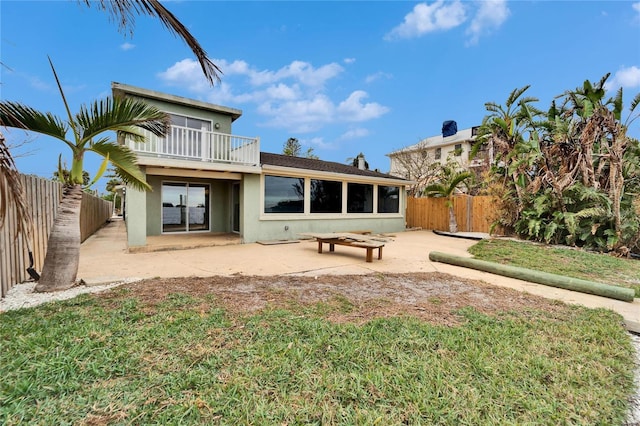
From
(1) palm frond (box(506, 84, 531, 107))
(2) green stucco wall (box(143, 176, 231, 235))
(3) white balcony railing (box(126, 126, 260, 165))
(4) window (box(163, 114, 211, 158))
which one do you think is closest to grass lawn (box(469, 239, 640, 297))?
(1) palm frond (box(506, 84, 531, 107))

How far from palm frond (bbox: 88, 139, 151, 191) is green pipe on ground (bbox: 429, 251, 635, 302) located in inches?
272

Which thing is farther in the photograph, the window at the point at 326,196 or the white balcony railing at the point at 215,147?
the window at the point at 326,196

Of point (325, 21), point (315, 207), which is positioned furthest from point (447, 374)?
point (325, 21)

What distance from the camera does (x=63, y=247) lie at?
438 cm

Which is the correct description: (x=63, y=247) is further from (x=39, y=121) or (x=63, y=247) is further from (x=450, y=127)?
(x=450, y=127)

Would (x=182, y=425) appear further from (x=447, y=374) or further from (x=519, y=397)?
(x=519, y=397)

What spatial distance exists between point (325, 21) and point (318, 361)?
1304cm

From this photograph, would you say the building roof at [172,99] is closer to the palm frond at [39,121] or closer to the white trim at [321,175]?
the white trim at [321,175]

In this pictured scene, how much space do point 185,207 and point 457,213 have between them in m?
13.2

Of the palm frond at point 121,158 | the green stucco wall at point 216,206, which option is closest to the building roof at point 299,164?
the green stucco wall at point 216,206

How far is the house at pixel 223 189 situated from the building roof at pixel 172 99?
0.10 ft

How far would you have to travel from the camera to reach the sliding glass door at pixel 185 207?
10.7 metres

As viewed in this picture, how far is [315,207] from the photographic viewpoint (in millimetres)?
11625

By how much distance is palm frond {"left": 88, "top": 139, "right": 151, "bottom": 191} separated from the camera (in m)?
4.59
